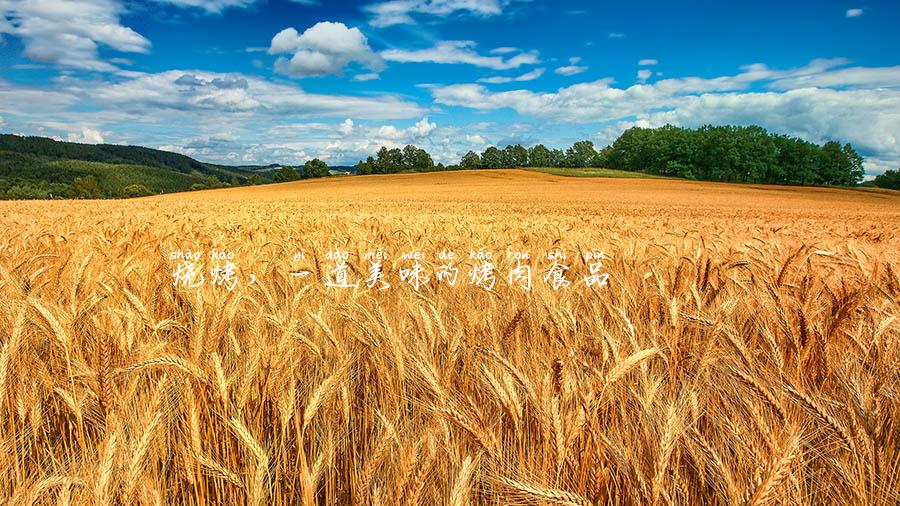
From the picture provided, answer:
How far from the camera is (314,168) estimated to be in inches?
3423

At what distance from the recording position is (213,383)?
1380 millimetres

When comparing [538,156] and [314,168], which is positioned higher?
[538,156]

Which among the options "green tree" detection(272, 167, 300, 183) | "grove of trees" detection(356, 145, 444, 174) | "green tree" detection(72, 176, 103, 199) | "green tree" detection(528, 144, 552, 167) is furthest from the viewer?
"green tree" detection(528, 144, 552, 167)

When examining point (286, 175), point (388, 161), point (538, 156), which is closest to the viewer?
point (286, 175)

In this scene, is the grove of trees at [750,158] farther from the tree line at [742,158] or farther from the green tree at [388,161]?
the green tree at [388,161]

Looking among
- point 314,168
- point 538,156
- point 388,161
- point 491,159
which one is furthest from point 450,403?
point 538,156

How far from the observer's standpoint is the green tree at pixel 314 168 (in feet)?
282

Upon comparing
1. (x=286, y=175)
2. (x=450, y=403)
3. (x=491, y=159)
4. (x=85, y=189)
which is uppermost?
(x=491, y=159)

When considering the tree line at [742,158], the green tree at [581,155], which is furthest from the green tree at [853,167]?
the green tree at [581,155]

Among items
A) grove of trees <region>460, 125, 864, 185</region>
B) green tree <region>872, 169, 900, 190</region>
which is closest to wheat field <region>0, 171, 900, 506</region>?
grove of trees <region>460, 125, 864, 185</region>

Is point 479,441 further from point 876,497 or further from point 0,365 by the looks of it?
point 0,365

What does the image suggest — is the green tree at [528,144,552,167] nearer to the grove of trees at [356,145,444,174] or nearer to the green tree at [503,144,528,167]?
the green tree at [503,144,528,167]

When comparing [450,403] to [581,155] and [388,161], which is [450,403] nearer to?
[388,161]

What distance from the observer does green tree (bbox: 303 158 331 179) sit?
8594 cm
